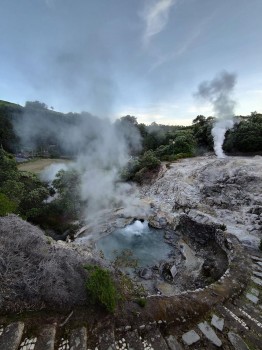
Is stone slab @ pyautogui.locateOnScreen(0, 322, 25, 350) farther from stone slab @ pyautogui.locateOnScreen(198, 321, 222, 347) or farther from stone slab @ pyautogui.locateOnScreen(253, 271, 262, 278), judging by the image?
stone slab @ pyautogui.locateOnScreen(253, 271, 262, 278)

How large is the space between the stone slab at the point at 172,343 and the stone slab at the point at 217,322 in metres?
1.06

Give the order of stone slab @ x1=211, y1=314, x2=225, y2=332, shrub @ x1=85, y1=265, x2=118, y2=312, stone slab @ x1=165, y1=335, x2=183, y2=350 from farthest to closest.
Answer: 1. stone slab @ x1=211, y1=314, x2=225, y2=332
2. shrub @ x1=85, y1=265, x2=118, y2=312
3. stone slab @ x1=165, y1=335, x2=183, y2=350

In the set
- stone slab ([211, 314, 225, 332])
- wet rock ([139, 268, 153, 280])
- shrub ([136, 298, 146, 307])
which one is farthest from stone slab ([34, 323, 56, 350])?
wet rock ([139, 268, 153, 280])

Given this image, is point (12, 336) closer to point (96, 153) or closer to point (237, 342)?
point (237, 342)

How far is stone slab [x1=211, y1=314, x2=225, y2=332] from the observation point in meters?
5.16

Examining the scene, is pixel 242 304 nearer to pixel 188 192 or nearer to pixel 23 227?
pixel 23 227

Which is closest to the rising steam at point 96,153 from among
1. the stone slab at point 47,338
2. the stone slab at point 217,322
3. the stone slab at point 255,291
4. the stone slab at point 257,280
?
the stone slab at point 257,280

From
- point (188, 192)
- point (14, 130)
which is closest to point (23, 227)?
point (188, 192)

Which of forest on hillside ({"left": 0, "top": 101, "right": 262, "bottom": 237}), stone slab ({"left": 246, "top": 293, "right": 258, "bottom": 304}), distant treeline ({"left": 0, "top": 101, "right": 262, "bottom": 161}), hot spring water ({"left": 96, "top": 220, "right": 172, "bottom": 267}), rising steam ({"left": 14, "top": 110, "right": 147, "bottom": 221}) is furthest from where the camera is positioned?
distant treeline ({"left": 0, "top": 101, "right": 262, "bottom": 161})

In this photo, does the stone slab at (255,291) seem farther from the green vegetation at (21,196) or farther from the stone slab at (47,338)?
the green vegetation at (21,196)

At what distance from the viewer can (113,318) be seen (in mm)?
4926

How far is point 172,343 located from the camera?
4637mm

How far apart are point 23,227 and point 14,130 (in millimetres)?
33863

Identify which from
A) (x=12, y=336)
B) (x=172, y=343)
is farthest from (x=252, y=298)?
(x=12, y=336)
